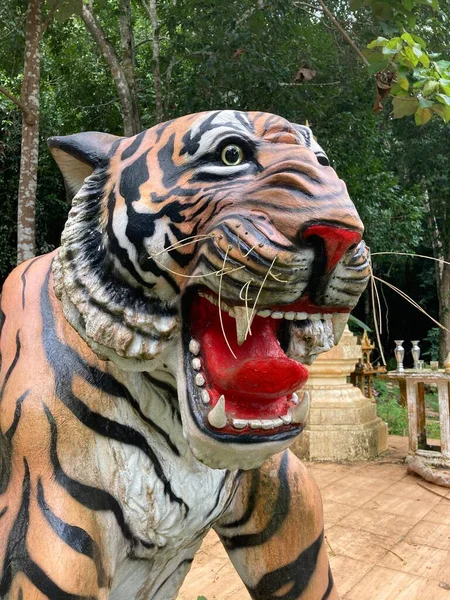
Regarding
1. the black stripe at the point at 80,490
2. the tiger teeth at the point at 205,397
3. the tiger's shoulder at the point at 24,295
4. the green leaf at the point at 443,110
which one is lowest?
the black stripe at the point at 80,490

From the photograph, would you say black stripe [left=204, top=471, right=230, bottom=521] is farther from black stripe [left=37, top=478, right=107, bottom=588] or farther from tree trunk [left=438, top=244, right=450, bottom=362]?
tree trunk [left=438, top=244, right=450, bottom=362]

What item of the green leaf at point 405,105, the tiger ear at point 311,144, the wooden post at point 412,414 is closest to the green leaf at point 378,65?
the green leaf at point 405,105

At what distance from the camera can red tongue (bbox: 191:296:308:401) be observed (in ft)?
2.47

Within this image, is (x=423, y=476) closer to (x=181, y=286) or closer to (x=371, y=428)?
(x=371, y=428)

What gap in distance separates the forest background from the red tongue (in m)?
1.74

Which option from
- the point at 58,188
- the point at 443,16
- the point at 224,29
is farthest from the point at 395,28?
the point at 58,188

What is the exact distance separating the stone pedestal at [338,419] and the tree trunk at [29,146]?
255cm

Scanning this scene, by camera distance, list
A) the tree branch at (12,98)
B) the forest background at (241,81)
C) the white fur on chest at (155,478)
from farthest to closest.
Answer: the tree branch at (12,98), the forest background at (241,81), the white fur on chest at (155,478)

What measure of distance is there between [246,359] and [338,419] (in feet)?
13.8

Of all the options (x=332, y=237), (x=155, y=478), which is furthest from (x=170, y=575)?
(x=332, y=237)

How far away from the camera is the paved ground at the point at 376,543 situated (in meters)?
2.33

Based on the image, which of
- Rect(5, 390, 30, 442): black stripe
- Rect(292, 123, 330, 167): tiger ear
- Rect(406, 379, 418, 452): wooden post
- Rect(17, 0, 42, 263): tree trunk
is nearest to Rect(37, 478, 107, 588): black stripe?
Rect(5, 390, 30, 442): black stripe

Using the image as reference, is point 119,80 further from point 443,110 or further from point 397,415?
point 397,415

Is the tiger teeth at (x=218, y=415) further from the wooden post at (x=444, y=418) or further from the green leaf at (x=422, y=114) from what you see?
the wooden post at (x=444, y=418)
